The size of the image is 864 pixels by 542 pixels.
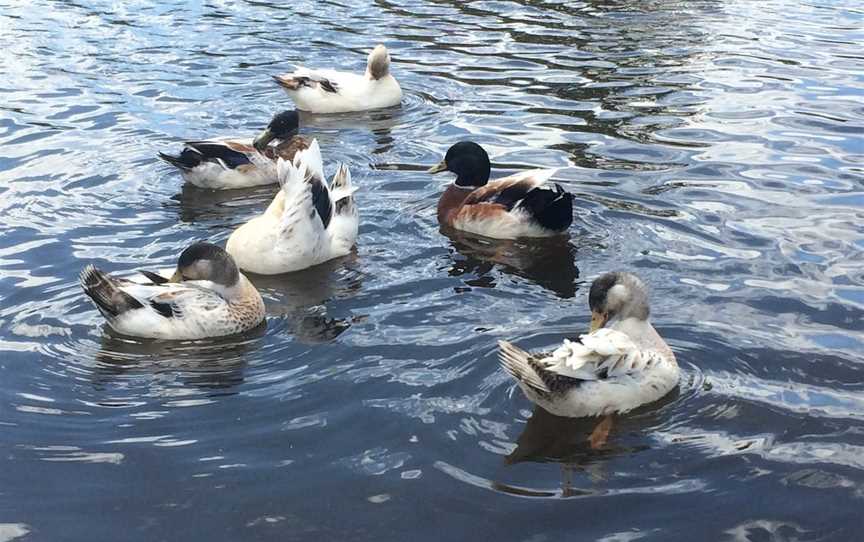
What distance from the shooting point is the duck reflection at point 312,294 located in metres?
8.79

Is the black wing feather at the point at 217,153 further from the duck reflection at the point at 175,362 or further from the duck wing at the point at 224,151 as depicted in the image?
the duck reflection at the point at 175,362

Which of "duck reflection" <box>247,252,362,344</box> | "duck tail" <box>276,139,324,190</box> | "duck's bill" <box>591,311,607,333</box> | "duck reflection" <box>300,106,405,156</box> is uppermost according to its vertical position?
"duck tail" <box>276,139,324,190</box>

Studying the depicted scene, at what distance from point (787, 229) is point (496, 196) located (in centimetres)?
263

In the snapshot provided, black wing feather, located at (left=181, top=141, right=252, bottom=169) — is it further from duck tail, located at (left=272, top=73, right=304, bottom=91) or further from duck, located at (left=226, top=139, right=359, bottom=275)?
duck tail, located at (left=272, top=73, right=304, bottom=91)

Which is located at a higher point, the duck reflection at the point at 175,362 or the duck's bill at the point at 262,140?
the duck's bill at the point at 262,140

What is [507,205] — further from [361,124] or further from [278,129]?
[361,124]

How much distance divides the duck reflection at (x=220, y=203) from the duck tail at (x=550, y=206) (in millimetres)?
2915

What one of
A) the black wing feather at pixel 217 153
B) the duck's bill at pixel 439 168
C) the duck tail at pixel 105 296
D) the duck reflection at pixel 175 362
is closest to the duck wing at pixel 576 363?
the duck reflection at pixel 175 362

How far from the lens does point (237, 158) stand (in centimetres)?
1248

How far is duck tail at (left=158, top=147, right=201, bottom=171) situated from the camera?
40.2 ft

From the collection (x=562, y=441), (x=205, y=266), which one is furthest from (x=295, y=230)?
(x=562, y=441)

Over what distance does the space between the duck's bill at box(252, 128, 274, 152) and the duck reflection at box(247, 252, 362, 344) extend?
2.85 m

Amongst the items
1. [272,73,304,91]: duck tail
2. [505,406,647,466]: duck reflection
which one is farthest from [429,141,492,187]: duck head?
[505,406,647,466]: duck reflection

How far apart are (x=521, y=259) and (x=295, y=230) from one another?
2.03 m
